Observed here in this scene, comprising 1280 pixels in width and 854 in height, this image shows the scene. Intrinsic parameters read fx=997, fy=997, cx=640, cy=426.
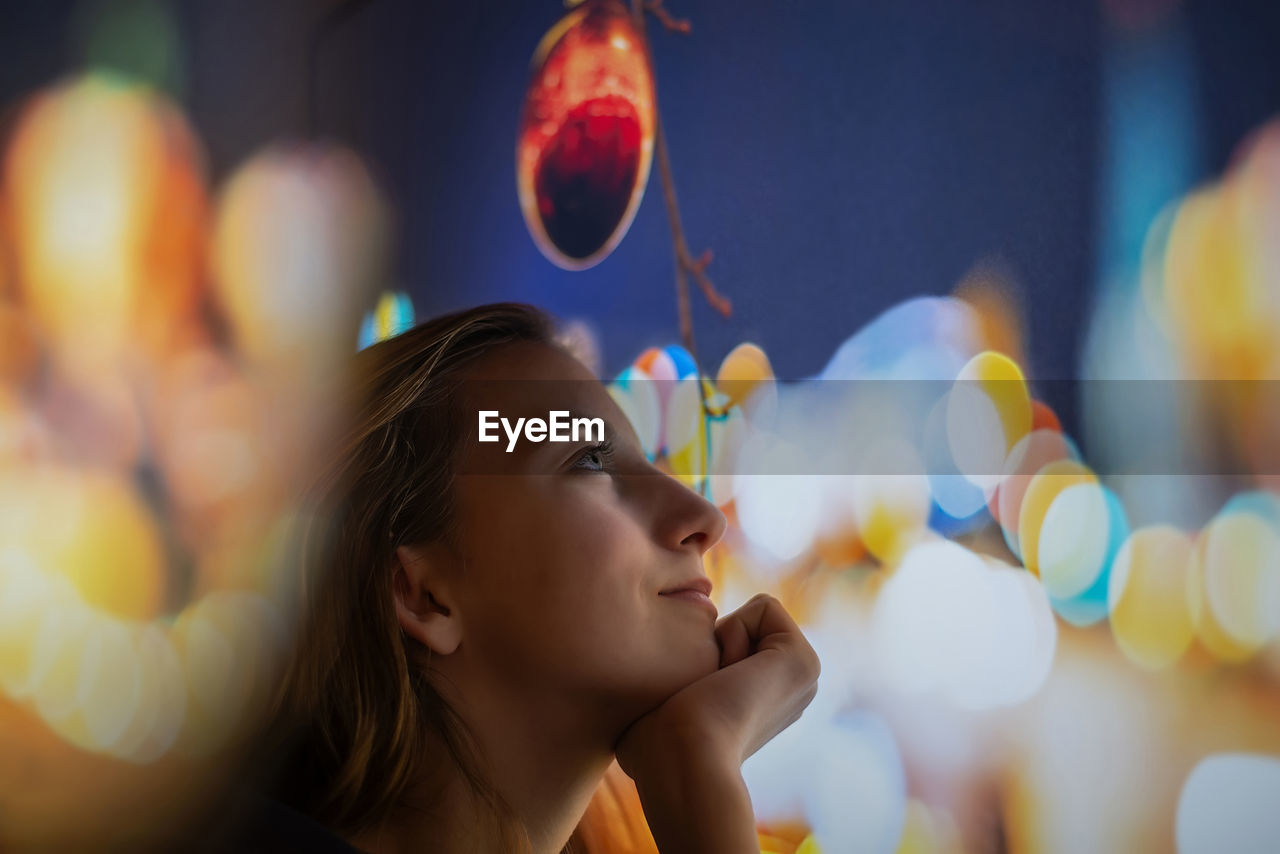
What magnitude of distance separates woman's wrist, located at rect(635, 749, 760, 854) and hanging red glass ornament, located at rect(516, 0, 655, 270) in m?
0.89

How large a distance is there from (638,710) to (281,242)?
5.41 feet

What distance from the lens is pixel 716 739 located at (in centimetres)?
76

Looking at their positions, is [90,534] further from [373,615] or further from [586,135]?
[373,615]

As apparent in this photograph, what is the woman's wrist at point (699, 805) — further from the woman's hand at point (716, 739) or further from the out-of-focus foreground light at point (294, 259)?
the out-of-focus foreground light at point (294, 259)

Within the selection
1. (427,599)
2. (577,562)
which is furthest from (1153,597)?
(427,599)

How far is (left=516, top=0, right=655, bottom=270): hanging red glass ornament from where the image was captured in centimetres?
144

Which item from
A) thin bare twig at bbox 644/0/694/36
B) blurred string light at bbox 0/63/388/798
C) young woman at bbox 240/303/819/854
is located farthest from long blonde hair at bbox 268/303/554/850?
blurred string light at bbox 0/63/388/798

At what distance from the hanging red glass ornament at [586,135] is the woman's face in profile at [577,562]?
65cm

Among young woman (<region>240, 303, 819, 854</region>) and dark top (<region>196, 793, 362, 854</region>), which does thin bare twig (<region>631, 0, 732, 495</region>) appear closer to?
young woman (<region>240, 303, 819, 854</region>)

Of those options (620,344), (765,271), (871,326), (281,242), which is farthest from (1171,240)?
(281,242)

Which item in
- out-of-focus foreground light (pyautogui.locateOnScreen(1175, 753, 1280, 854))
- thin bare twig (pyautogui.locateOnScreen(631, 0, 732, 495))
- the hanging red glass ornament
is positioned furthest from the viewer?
the hanging red glass ornament

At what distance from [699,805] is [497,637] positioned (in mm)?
216

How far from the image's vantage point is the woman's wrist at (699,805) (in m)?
0.73

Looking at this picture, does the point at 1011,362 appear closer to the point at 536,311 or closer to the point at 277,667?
the point at 536,311
